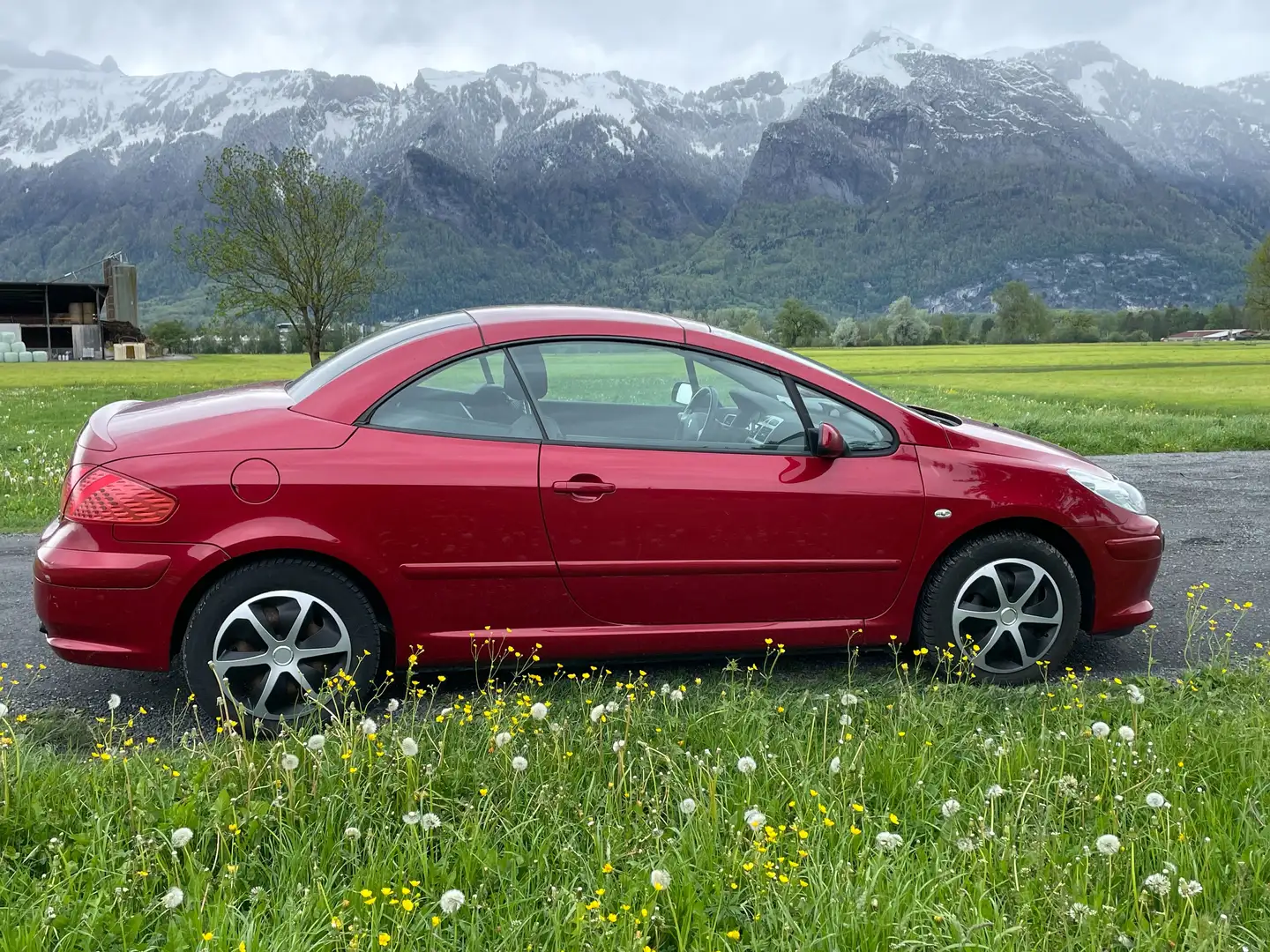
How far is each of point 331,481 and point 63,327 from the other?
7565cm

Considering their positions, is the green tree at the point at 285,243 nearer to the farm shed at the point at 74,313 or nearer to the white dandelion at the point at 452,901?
the farm shed at the point at 74,313

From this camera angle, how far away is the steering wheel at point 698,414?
397 cm

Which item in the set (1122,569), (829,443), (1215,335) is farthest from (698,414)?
(1215,335)

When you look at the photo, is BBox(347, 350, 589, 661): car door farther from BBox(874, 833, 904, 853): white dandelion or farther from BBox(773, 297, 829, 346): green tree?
BBox(773, 297, 829, 346): green tree

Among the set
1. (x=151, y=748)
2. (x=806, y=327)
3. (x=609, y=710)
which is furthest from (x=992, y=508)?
(x=806, y=327)

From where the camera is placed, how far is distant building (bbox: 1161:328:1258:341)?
86250 millimetres

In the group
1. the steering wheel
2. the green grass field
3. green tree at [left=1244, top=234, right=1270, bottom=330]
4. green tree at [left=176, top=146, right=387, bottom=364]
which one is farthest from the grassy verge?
green tree at [left=1244, top=234, right=1270, bottom=330]

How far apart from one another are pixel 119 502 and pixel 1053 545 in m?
3.87

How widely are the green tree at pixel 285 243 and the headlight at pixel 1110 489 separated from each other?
123 feet

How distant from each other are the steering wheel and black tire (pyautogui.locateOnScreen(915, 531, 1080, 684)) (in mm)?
1204

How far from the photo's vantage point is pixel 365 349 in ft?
13.4

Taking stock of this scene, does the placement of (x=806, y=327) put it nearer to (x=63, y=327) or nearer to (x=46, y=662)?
(x=63, y=327)

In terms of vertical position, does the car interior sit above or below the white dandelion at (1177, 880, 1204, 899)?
above

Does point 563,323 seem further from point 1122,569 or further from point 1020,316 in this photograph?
point 1020,316
